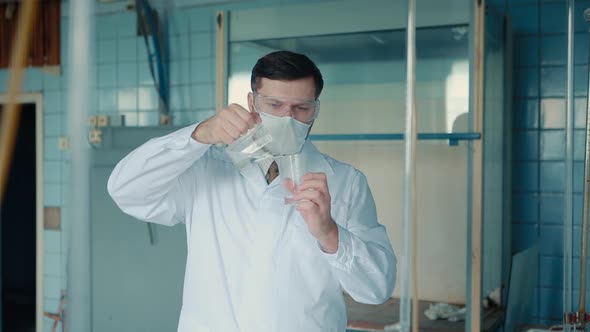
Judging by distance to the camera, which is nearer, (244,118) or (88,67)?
(88,67)

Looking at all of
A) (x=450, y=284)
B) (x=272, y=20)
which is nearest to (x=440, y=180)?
(x=450, y=284)

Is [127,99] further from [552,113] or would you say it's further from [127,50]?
[552,113]

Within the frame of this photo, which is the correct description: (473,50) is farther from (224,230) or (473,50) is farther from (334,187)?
(224,230)

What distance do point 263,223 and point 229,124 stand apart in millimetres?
353

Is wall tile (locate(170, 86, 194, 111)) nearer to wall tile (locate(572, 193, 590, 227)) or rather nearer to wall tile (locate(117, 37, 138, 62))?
wall tile (locate(117, 37, 138, 62))

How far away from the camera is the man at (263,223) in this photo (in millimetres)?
1258

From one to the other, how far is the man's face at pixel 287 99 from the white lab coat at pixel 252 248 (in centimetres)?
19

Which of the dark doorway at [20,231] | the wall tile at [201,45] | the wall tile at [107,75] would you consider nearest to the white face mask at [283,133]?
the wall tile at [201,45]

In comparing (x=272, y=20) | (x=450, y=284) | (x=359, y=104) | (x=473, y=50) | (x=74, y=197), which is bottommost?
(x=450, y=284)

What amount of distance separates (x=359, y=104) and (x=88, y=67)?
1597 millimetres

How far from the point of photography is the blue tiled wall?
239 cm

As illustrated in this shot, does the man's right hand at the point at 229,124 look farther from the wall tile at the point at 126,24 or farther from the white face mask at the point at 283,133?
the wall tile at the point at 126,24

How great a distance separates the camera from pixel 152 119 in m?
3.24

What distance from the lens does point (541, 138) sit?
2.41m
